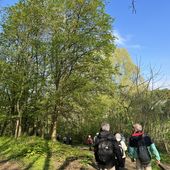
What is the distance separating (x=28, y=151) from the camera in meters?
17.9

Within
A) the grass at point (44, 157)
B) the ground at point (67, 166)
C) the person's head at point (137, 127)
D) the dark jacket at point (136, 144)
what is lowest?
the ground at point (67, 166)

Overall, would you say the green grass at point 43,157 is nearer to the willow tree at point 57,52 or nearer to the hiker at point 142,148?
the hiker at point 142,148

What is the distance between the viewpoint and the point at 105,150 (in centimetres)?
805

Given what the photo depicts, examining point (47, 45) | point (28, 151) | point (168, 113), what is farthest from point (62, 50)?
point (168, 113)

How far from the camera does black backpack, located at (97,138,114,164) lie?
A: 8.03m

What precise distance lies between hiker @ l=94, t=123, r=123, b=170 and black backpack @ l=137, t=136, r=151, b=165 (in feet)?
4.79

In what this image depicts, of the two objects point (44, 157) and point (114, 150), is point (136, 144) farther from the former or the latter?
point (44, 157)

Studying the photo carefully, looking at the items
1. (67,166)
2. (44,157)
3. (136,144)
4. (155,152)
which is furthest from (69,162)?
(155,152)

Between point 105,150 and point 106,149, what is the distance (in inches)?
1.3

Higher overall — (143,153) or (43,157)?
(143,153)

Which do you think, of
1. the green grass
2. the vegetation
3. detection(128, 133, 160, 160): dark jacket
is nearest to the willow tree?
the vegetation

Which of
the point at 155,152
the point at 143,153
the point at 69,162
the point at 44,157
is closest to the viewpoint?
the point at 155,152

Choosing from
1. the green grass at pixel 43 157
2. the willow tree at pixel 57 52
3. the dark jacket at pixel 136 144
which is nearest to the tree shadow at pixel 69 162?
the green grass at pixel 43 157

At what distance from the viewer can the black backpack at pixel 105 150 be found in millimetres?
8031
